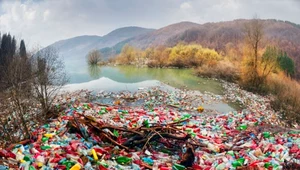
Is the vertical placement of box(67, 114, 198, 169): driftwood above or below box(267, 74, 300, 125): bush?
above

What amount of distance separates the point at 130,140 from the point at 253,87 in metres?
12.7

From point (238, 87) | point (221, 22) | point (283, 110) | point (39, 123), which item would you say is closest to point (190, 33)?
point (221, 22)

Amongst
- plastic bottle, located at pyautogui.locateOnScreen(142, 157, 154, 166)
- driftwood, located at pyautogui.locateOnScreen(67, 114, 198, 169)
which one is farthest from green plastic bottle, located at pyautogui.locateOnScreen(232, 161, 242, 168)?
plastic bottle, located at pyautogui.locateOnScreen(142, 157, 154, 166)

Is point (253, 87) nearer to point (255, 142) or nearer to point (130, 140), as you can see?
point (255, 142)

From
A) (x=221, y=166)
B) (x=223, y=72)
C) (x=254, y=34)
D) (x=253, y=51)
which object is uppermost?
(x=254, y=34)

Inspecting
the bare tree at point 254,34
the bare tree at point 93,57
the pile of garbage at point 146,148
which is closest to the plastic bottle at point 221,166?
the pile of garbage at point 146,148

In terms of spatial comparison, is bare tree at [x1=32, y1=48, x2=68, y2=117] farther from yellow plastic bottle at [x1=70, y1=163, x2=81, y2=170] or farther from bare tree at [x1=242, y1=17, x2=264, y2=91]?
bare tree at [x1=242, y1=17, x2=264, y2=91]

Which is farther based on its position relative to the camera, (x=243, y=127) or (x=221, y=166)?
(x=243, y=127)

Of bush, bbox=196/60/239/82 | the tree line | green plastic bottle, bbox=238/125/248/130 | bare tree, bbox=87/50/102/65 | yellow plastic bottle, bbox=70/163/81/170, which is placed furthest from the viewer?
bare tree, bbox=87/50/102/65

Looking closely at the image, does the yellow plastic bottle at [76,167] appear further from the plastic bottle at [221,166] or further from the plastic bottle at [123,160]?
the plastic bottle at [221,166]

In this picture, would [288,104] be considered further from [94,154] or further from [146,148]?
[94,154]

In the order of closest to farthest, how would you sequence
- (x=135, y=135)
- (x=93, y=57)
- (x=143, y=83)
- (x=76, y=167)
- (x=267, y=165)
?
(x=76, y=167)
(x=267, y=165)
(x=135, y=135)
(x=143, y=83)
(x=93, y=57)

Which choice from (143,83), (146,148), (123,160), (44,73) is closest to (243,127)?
(146,148)

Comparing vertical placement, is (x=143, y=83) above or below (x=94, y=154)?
below
